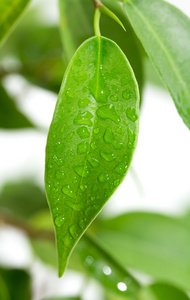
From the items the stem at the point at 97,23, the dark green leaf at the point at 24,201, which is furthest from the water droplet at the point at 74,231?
the dark green leaf at the point at 24,201

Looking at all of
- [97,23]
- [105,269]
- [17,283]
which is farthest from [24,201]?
[97,23]

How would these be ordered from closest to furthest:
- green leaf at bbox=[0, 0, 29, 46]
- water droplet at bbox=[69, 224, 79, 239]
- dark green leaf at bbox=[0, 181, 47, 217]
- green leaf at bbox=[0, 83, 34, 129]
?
water droplet at bbox=[69, 224, 79, 239] < green leaf at bbox=[0, 0, 29, 46] < green leaf at bbox=[0, 83, 34, 129] < dark green leaf at bbox=[0, 181, 47, 217]

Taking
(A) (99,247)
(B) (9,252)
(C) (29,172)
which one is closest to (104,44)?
(A) (99,247)

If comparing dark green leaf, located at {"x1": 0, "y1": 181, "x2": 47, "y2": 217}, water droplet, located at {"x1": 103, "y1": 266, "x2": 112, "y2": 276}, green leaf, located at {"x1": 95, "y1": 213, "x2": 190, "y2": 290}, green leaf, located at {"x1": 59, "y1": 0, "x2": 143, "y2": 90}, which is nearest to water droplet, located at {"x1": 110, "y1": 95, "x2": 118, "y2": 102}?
green leaf, located at {"x1": 59, "y1": 0, "x2": 143, "y2": 90}

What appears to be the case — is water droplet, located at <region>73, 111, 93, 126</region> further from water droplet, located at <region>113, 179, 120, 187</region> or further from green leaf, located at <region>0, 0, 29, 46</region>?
green leaf, located at <region>0, 0, 29, 46</region>

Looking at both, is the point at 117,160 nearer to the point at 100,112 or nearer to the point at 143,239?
the point at 100,112

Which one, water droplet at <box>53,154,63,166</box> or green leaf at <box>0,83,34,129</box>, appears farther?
green leaf at <box>0,83,34,129</box>
